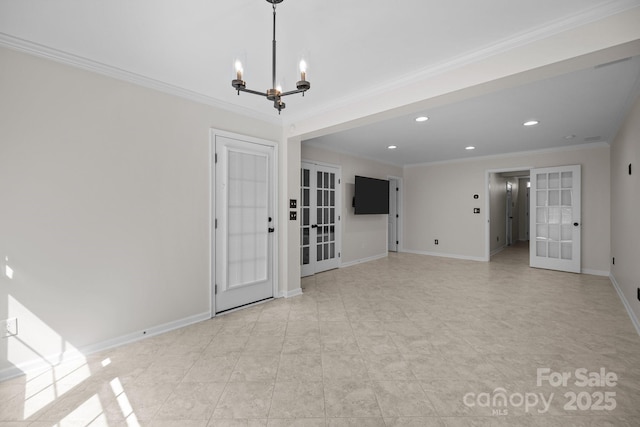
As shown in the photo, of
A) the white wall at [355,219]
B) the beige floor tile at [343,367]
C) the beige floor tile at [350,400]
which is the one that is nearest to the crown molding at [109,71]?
the white wall at [355,219]

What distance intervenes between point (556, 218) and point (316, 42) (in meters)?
5.99

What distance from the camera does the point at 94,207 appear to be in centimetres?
239

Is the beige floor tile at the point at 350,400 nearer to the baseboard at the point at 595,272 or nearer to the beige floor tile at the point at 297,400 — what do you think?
the beige floor tile at the point at 297,400

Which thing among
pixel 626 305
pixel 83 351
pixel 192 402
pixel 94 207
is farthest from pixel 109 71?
pixel 626 305

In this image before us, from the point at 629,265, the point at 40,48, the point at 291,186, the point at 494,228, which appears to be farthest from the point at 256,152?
the point at 494,228

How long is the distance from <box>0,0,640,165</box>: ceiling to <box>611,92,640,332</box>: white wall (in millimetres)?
431

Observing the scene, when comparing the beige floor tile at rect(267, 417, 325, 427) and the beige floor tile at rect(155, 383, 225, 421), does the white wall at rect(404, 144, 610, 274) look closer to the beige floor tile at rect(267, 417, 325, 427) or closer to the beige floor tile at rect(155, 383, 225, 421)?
the beige floor tile at rect(267, 417, 325, 427)

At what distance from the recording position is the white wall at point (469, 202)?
513 centimetres

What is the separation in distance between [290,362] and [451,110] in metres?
3.33

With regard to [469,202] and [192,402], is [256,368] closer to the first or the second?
[192,402]

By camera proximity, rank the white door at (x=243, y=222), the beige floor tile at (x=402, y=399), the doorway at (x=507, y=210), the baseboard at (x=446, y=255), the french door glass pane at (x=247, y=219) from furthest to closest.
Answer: the doorway at (x=507, y=210) < the baseboard at (x=446, y=255) < the french door glass pane at (x=247, y=219) < the white door at (x=243, y=222) < the beige floor tile at (x=402, y=399)

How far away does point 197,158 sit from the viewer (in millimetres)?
3021

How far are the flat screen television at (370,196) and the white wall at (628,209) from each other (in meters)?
3.86

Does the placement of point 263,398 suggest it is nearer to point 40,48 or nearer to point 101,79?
point 101,79
